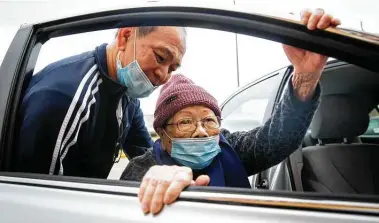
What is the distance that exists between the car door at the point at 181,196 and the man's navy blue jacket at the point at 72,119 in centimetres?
6

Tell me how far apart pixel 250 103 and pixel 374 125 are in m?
1.04

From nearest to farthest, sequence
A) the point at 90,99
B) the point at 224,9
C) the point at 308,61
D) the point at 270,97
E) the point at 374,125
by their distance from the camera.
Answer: the point at 224,9, the point at 308,61, the point at 90,99, the point at 270,97, the point at 374,125

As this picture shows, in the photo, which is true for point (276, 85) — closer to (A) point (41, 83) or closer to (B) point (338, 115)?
(B) point (338, 115)

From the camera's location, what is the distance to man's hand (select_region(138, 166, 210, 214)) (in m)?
0.85

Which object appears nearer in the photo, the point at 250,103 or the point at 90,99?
the point at 90,99

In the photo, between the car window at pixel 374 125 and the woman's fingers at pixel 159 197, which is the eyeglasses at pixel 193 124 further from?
the car window at pixel 374 125

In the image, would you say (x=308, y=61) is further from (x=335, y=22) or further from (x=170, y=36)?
(x=170, y=36)

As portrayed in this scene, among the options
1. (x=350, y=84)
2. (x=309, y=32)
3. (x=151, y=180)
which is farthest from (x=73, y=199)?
(x=350, y=84)

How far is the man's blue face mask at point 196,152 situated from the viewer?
149 cm

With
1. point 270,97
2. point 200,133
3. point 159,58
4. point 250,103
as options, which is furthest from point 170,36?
point 250,103

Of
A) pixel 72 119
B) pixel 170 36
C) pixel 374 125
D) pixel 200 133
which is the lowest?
pixel 374 125

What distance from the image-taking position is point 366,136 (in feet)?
9.45

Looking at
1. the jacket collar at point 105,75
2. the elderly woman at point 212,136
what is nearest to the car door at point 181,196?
the jacket collar at point 105,75

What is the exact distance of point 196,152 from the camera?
4.89 feet
